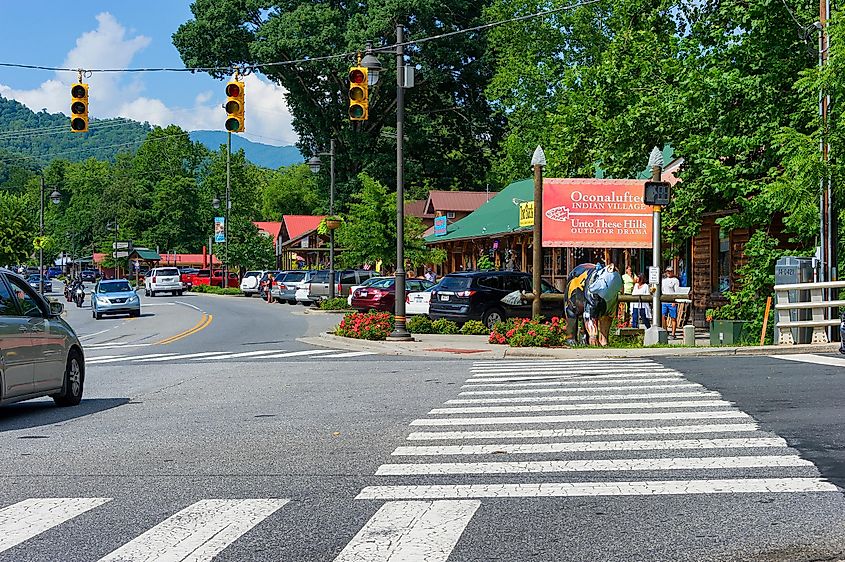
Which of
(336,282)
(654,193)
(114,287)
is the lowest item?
(114,287)

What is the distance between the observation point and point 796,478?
24.4 ft

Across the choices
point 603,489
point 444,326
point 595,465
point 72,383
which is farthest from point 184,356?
point 603,489

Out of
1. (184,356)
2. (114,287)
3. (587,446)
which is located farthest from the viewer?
(114,287)

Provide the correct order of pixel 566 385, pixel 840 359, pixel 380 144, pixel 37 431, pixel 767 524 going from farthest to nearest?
1. pixel 380 144
2. pixel 840 359
3. pixel 566 385
4. pixel 37 431
5. pixel 767 524

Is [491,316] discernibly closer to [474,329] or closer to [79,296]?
[474,329]

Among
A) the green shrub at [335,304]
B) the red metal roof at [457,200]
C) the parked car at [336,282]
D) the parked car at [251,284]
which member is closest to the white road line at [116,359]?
the green shrub at [335,304]

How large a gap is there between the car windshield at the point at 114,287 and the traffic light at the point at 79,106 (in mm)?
22491

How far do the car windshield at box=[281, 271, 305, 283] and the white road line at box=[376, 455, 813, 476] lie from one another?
46.6m

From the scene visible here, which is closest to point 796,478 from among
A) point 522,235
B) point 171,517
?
point 171,517

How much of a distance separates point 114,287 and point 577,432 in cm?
3773

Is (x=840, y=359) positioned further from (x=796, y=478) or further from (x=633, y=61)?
(x=633, y=61)

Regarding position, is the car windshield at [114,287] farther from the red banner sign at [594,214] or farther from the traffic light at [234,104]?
the red banner sign at [594,214]

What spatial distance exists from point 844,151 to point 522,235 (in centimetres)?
2460

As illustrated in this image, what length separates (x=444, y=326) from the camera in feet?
93.1
